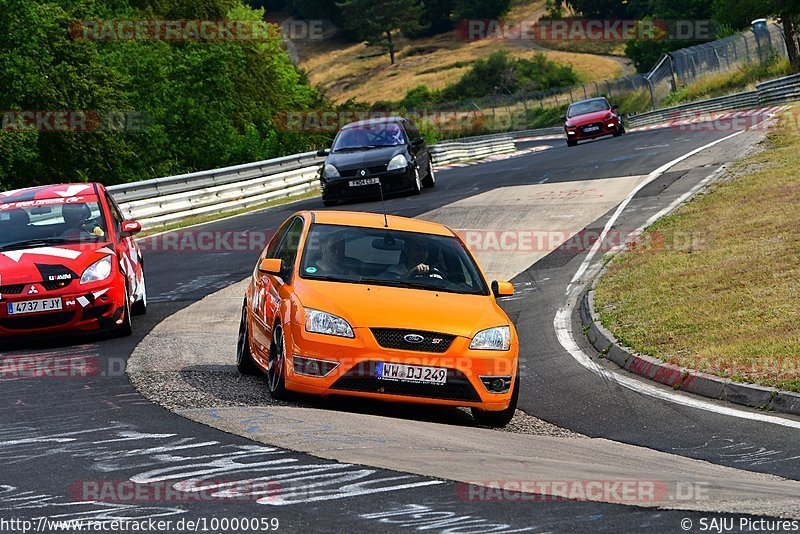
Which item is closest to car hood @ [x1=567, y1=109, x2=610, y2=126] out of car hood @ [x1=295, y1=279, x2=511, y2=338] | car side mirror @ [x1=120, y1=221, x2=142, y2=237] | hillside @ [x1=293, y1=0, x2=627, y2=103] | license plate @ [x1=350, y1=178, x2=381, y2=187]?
license plate @ [x1=350, y1=178, x2=381, y2=187]

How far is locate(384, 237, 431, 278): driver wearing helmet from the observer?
10156 mm

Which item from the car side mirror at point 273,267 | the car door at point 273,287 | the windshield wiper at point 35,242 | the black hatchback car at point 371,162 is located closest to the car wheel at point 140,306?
the windshield wiper at point 35,242

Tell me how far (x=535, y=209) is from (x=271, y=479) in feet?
60.9

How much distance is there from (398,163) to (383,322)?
18.1 m

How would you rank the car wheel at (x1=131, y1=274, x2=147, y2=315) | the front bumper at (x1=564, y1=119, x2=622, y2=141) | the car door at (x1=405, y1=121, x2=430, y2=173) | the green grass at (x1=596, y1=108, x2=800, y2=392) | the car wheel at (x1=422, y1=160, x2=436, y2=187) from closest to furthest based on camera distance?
the green grass at (x1=596, y1=108, x2=800, y2=392) → the car wheel at (x1=131, y1=274, x2=147, y2=315) → the car door at (x1=405, y1=121, x2=430, y2=173) → the car wheel at (x1=422, y1=160, x2=436, y2=187) → the front bumper at (x1=564, y1=119, x2=622, y2=141)

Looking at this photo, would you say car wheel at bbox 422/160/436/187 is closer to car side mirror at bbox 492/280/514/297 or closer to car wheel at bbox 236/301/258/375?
car wheel at bbox 236/301/258/375

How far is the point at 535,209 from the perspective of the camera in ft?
80.4

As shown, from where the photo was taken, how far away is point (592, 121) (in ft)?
141

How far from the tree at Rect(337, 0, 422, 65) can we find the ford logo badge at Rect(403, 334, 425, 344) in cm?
13329

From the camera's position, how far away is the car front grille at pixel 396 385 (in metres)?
9.05

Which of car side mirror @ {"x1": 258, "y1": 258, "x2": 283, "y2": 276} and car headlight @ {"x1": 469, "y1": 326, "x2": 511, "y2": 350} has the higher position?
car side mirror @ {"x1": 258, "y1": 258, "x2": 283, "y2": 276}

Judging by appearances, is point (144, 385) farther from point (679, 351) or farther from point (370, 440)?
point (679, 351)

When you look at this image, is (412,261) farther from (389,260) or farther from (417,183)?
(417,183)

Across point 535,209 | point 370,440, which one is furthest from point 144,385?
point 535,209
